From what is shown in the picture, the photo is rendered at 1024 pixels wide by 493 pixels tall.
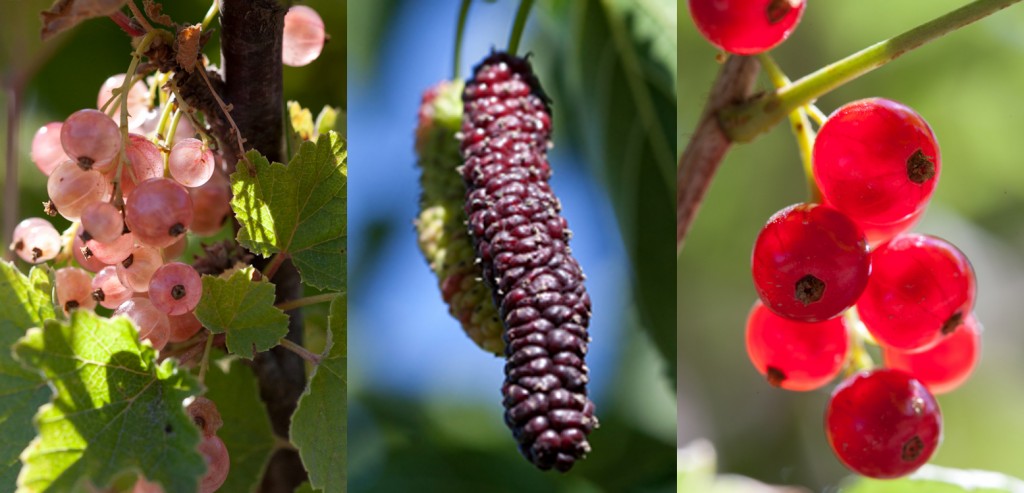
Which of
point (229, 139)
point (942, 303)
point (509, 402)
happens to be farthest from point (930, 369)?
point (229, 139)

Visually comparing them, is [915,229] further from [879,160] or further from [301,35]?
[301,35]

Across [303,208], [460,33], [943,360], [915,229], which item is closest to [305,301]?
[303,208]

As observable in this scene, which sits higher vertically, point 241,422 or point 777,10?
point 777,10

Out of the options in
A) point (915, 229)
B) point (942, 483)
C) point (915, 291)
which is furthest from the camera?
point (915, 229)

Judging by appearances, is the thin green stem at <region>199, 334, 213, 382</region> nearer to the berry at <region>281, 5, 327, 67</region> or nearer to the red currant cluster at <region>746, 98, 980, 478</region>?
the berry at <region>281, 5, 327, 67</region>

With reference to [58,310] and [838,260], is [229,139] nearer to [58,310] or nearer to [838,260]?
[58,310]

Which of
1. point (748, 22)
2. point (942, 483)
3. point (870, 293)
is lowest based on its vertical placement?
point (942, 483)

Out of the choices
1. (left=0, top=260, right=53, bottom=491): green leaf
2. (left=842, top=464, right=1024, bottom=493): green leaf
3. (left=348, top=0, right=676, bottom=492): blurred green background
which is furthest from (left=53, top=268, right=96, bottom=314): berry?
(left=842, top=464, right=1024, bottom=493): green leaf
